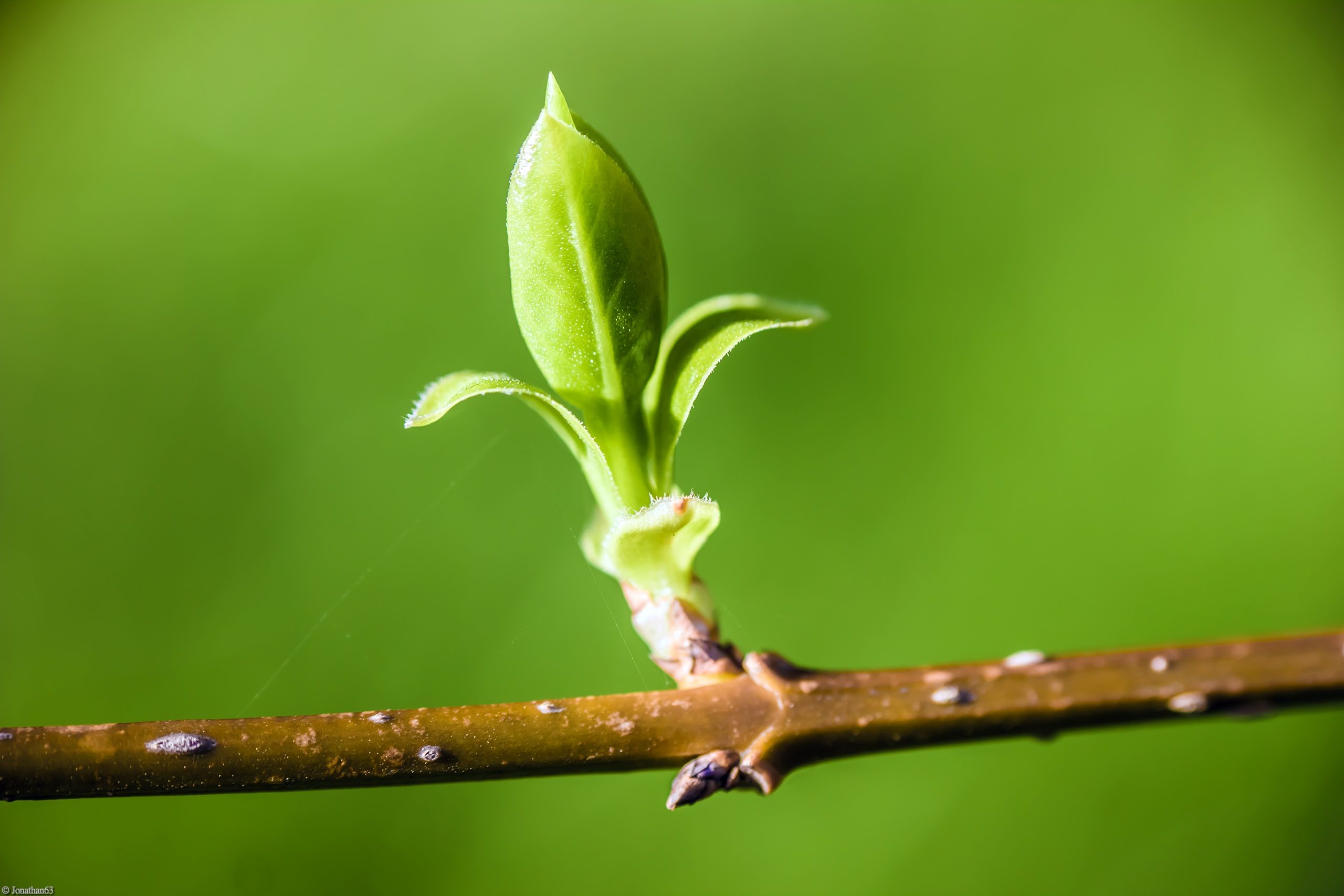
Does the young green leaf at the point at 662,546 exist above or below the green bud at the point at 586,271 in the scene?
below

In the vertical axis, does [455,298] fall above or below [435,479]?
above

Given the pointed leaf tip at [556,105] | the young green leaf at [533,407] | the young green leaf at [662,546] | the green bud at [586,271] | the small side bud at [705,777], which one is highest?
the pointed leaf tip at [556,105]

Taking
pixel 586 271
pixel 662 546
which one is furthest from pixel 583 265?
pixel 662 546

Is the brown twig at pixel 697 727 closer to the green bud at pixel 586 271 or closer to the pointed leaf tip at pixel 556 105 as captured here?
the green bud at pixel 586 271

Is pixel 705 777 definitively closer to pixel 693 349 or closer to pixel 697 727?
→ pixel 697 727

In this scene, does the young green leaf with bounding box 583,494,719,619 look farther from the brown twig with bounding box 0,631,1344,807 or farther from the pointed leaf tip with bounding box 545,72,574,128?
the pointed leaf tip with bounding box 545,72,574,128

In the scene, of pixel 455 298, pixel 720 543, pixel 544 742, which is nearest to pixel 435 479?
pixel 455 298

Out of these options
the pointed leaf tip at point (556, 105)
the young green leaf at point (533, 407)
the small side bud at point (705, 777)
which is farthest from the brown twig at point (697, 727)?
the pointed leaf tip at point (556, 105)

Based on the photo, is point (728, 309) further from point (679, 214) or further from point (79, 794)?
point (679, 214)
